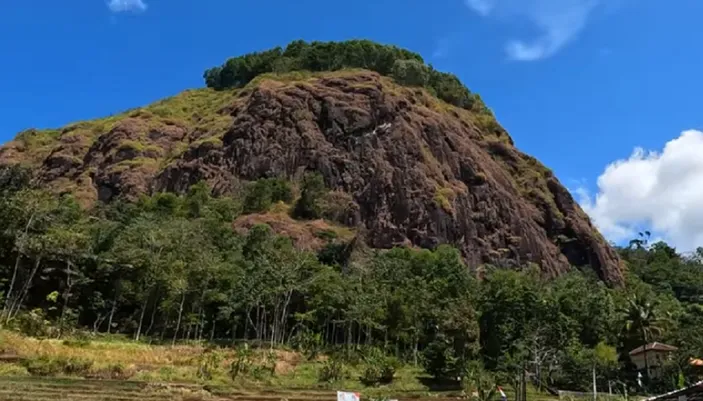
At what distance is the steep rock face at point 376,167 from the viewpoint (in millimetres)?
90438

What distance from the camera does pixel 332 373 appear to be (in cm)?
4156

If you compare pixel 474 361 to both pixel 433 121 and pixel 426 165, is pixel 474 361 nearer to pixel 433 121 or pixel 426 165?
pixel 426 165

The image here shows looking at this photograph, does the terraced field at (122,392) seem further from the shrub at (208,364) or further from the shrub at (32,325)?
the shrub at (32,325)

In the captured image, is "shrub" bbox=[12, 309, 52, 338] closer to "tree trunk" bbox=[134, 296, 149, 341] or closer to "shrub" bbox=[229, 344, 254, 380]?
"tree trunk" bbox=[134, 296, 149, 341]

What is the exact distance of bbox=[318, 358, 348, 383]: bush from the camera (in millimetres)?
41125

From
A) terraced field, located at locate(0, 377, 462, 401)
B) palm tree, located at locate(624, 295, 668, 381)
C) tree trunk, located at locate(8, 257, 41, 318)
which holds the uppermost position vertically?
palm tree, located at locate(624, 295, 668, 381)

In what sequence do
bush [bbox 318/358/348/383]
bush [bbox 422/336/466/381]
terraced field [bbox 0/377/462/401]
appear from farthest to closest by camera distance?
bush [bbox 422/336/466/381], bush [bbox 318/358/348/383], terraced field [bbox 0/377/462/401]

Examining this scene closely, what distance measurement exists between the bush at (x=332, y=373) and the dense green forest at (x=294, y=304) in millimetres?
5628

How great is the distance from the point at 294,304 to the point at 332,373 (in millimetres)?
17378

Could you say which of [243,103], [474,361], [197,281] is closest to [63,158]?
[243,103]

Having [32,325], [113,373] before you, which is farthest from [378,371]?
[32,325]

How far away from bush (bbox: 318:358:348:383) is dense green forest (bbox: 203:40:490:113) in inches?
3116

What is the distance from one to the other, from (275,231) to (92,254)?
27.6 m

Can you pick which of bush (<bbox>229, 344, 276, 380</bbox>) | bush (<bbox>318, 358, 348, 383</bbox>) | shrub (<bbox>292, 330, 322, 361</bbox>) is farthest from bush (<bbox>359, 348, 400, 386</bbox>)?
bush (<bbox>229, 344, 276, 380</bbox>)
